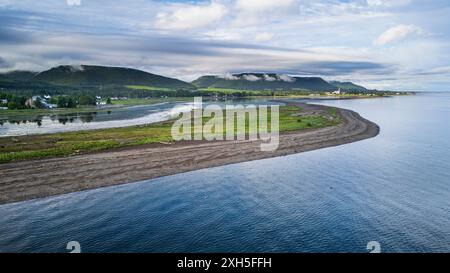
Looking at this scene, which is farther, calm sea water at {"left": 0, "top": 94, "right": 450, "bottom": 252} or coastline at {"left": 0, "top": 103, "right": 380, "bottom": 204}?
coastline at {"left": 0, "top": 103, "right": 380, "bottom": 204}

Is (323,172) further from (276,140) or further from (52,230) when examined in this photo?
(52,230)

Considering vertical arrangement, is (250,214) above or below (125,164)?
below

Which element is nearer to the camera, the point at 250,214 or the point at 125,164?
the point at 250,214
